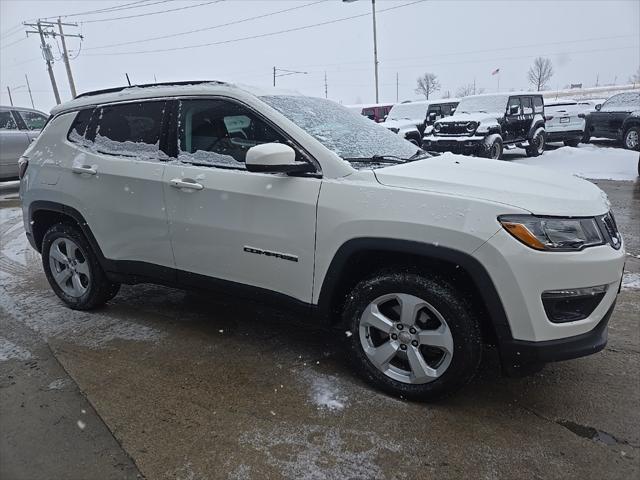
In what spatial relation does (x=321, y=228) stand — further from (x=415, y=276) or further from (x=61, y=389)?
(x=61, y=389)

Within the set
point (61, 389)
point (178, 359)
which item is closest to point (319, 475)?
point (178, 359)

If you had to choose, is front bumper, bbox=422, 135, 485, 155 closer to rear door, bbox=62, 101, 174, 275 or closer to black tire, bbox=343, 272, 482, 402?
rear door, bbox=62, 101, 174, 275

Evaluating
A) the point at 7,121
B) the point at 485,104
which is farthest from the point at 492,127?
the point at 7,121

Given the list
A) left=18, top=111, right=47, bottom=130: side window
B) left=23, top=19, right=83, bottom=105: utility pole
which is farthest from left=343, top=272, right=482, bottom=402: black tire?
left=23, top=19, right=83, bottom=105: utility pole

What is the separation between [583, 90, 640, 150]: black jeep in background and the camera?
1318 cm

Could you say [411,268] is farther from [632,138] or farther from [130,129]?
[632,138]

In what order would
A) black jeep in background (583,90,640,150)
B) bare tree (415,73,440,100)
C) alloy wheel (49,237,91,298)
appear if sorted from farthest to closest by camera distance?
bare tree (415,73,440,100), black jeep in background (583,90,640,150), alloy wheel (49,237,91,298)

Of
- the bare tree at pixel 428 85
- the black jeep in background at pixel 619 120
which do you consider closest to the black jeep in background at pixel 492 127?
the black jeep in background at pixel 619 120

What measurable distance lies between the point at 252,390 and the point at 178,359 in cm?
67

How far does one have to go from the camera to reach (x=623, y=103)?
1453 centimetres

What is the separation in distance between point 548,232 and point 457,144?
10905 mm

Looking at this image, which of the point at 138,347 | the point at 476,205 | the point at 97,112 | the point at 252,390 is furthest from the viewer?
the point at 97,112

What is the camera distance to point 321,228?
2.66 metres

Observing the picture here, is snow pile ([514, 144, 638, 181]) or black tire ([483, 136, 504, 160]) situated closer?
snow pile ([514, 144, 638, 181])
